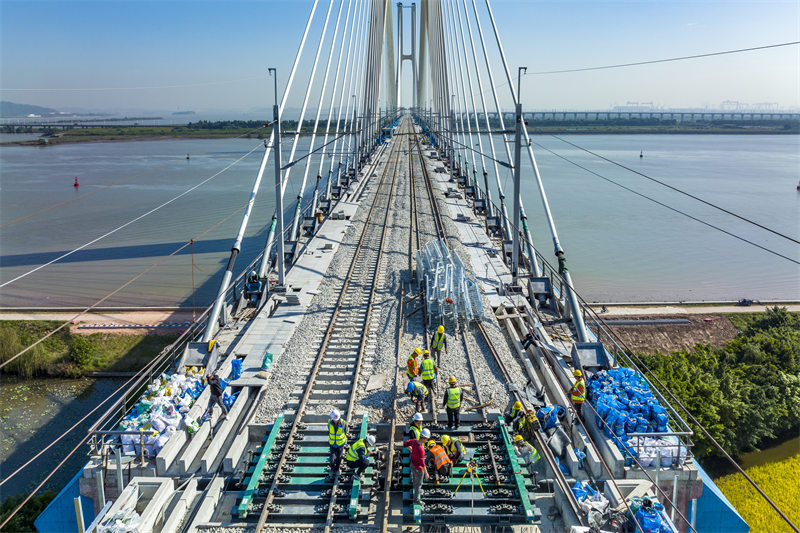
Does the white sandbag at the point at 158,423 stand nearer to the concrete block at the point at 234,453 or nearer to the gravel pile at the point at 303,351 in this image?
the concrete block at the point at 234,453

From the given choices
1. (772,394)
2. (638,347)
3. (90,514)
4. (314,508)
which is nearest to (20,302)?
(90,514)

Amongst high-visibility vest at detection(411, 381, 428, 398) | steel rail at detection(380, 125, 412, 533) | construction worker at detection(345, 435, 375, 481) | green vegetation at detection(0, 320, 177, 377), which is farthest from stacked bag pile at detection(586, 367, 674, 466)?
green vegetation at detection(0, 320, 177, 377)

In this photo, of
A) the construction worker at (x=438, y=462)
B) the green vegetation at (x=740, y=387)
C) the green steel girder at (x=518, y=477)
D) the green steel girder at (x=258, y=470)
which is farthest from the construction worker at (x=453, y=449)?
the green vegetation at (x=740, y=387)

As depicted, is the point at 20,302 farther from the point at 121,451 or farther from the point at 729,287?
the point at 729,287

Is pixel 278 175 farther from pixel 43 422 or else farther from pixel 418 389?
pixel 43 422

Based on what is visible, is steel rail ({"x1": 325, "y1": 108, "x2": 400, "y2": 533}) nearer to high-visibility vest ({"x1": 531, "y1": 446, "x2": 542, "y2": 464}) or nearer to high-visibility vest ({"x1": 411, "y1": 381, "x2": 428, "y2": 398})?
high-visibility vest ({"x1": 411, "y1": 381, "x2": 428, "y2": 398})

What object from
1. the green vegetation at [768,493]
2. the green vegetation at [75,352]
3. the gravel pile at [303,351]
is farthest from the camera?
the green vegetation at [75,352]
